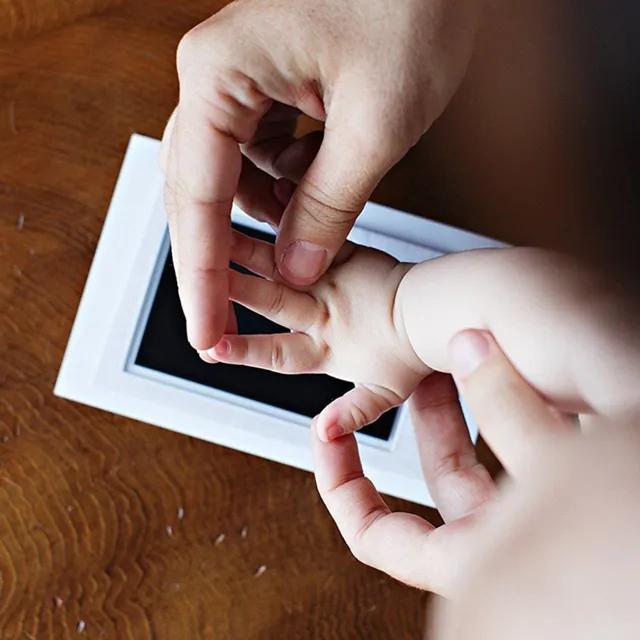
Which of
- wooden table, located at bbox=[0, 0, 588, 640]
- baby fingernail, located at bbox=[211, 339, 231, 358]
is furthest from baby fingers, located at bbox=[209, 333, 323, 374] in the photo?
wooden table, located at bbox=[0, 0, 588, 640]

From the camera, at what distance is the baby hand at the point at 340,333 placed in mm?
430

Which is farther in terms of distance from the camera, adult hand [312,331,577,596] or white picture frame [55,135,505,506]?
white picture frame [55,135,505,506]

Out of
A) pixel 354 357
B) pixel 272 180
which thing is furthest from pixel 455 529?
pixel 272 180

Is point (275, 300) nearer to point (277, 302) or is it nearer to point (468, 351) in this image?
point (277, 302)

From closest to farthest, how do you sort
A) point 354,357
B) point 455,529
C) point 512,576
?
point 512,576, point 455,529, point 354,357

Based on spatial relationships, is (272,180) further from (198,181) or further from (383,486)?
(383,486)

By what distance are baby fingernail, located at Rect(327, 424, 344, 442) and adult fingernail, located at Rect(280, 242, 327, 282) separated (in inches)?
3.5

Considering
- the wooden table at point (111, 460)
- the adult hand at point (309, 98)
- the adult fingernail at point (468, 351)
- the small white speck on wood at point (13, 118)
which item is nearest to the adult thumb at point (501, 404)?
the adult fingernail at point (468, 351)

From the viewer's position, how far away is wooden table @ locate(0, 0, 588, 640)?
492 millimetres

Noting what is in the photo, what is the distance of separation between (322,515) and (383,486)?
5 centimetres

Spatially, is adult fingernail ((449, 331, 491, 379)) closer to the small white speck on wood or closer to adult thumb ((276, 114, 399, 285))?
adult thumb ((276, 114, 399, 285))

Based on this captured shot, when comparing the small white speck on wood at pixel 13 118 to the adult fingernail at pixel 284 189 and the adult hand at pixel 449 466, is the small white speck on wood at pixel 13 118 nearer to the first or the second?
the adult fingernail at pixel 284 189

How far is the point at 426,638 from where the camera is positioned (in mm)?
504

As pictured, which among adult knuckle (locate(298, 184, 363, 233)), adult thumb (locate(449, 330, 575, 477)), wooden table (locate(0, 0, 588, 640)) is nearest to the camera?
adult thumb (locate(449, 330, 575, 477))
